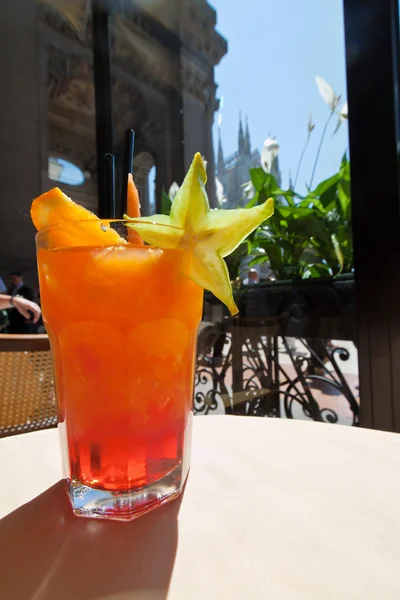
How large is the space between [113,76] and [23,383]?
3195 mm

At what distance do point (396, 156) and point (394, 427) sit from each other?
79 centimetres

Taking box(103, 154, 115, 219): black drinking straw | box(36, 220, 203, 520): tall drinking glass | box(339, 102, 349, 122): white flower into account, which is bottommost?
box(36, 220, 203, 520): tall drinking glass

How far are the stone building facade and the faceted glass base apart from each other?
2698mm

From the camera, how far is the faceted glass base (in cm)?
28

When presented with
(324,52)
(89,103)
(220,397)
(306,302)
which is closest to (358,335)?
(306,302)

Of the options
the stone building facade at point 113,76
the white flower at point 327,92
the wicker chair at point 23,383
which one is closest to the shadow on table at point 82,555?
the wicker chair at point 23,383

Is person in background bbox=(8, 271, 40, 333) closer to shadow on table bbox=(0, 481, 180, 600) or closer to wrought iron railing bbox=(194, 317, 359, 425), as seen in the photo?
wrought iron railing bbox=(194, 317, 359, 425)

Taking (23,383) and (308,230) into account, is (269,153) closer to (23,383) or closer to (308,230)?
(308,230)

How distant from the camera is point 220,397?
1.77 m

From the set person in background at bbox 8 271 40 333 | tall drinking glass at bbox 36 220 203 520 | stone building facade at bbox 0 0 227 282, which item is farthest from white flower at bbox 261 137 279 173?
tall drinking glass at bbox 36 220 203 520

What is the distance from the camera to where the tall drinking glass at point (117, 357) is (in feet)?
1.03

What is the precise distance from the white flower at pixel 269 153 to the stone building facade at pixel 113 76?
134 centimetres

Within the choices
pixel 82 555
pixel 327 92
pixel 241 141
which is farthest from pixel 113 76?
pixel 82 555

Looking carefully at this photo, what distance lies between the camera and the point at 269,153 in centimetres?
168
